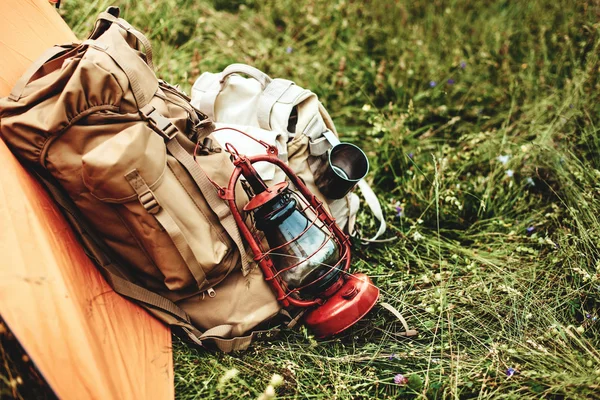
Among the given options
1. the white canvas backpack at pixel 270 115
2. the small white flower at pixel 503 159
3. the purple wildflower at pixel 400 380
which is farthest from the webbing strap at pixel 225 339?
the small white flower at pixel 503 159

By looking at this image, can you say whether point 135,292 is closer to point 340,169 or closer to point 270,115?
point 270,115

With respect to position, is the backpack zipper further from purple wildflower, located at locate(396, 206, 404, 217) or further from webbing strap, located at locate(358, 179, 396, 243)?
purple wildflower, located at locate(396, 206, 404, 217)

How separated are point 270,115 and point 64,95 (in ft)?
3.36

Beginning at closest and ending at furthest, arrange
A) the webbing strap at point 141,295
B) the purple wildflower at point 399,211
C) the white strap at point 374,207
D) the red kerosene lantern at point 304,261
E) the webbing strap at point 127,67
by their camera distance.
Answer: the webbing strap at point 127,67, the webbing strap at point 141,295, the red kerosene lantern at point 304,261, the white strap at point 374,207, the purple wildflower at point 399,211

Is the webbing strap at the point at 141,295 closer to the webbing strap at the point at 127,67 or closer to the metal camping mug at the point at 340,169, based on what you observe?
the webbing strap at the point at 127,67

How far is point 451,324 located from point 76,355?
64.0 inches

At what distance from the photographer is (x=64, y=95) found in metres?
1.79

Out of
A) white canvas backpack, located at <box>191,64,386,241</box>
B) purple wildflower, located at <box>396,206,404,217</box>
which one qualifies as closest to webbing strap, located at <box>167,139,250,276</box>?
white canvas backpack, located at <box>191,64,386,241</box>

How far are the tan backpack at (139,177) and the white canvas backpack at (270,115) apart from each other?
0.97 feet

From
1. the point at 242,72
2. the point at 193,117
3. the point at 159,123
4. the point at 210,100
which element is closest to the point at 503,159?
the point at 242,72

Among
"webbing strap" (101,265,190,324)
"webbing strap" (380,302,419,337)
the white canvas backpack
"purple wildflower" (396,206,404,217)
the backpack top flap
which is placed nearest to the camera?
the backpack top flap

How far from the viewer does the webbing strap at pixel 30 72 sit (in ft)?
6.20

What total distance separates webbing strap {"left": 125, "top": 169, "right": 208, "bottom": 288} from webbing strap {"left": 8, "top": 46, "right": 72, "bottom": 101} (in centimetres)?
54

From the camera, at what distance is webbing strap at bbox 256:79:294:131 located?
8.25 feet
